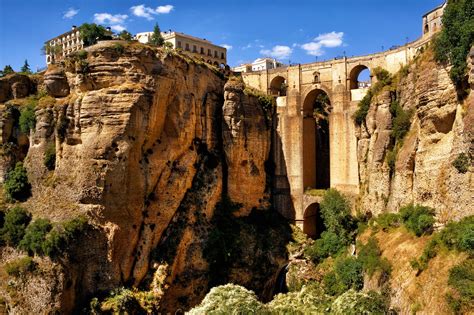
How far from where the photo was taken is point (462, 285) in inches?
774

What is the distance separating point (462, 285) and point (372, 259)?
25.4 feet

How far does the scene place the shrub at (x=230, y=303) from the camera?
2125 cm

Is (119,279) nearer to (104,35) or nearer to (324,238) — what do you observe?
(324,238)

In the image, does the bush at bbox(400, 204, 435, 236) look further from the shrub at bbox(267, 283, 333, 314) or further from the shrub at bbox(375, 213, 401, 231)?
the shrub at bbox(267, 283, 333, 314)

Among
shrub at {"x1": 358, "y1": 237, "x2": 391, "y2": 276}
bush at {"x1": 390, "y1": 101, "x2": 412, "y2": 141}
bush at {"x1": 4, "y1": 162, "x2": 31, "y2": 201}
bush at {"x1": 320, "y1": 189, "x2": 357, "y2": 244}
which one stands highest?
bush at {"x1": 390, "y1": 101, "x2": 412, "y2": 141}

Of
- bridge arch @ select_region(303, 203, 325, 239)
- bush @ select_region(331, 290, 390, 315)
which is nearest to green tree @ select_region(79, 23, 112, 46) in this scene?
bridge arch @ select_region(303, 203, 325, 239)

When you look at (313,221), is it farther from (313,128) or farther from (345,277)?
(345,277)

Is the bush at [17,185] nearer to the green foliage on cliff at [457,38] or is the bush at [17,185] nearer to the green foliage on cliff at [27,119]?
the green foliage on cliff at [27,119]

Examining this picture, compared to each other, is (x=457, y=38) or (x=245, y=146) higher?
(x=457, y=38)

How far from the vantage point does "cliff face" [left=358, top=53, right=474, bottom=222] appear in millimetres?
24875

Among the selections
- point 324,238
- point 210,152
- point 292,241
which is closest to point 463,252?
point 324,238

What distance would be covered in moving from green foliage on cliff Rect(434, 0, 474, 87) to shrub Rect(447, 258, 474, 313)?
10070mm

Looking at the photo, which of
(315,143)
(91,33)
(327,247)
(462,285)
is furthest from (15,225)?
(315,143)

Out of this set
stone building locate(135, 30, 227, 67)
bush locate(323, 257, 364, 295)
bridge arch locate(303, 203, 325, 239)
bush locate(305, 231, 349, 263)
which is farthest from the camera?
stone building locate(135, 30, 227, 67)
